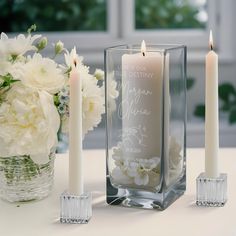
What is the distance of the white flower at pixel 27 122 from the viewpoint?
3.79 feet

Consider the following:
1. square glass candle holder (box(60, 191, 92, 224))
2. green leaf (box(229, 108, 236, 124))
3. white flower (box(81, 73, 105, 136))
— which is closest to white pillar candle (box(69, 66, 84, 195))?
square glass candle holder (box(60, 191, 92, 224))

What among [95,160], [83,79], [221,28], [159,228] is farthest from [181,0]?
[159,228]

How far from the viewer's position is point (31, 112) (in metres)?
1.16

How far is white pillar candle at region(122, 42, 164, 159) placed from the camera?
1.16 metres

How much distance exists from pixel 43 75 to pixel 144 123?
195mm

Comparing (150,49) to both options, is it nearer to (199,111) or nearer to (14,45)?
(14,45)

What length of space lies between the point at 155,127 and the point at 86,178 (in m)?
0.29

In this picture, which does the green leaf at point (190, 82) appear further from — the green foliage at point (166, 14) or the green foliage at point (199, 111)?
the green foliage at point (166, 14)

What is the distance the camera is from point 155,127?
3.82ft

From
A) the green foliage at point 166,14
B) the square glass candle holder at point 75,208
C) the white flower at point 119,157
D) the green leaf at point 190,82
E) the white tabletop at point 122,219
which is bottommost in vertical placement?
the white tabletop at point 122,219

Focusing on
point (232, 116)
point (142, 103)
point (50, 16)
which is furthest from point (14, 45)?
point (50, 16)

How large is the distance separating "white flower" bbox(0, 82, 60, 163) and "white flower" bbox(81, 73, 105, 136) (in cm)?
9

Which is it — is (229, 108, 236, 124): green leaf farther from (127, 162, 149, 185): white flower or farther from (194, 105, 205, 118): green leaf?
(127, 162, 149, 185): white flower

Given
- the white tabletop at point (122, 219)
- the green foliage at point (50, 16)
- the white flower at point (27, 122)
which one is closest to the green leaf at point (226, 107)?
the green foliage at point (50, 16)
